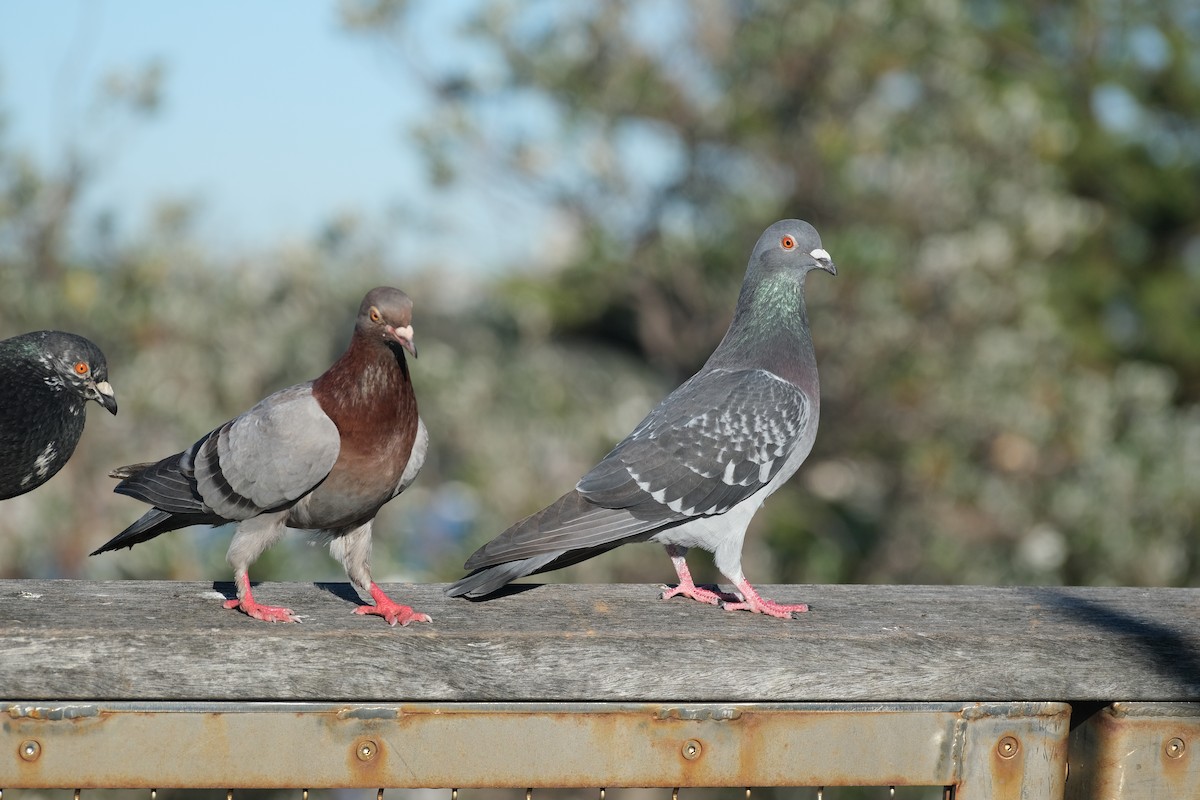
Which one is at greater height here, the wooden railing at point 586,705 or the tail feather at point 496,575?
the tail feather at point 496,575

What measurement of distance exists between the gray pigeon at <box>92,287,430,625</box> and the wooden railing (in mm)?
746

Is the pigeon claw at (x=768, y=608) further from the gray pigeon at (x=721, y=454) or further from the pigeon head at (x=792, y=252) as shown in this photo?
the pigeon head at (x=792, y=252)

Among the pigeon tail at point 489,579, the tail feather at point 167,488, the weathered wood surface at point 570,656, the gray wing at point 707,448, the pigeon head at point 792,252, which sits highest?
the pigeon head at point 792,252

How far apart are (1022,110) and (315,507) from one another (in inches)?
316

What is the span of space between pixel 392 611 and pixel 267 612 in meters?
0.27

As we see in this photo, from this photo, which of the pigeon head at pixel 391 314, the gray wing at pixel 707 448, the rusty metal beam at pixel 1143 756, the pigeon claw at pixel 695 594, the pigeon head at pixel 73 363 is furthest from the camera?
the pigeon head at pixel 73 363

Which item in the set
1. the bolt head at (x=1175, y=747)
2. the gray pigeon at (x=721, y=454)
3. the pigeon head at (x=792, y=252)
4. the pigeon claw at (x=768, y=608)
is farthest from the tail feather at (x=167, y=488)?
the bolt head at (x=1175, y=747)

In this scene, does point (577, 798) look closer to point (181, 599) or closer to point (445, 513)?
point (445, 513)

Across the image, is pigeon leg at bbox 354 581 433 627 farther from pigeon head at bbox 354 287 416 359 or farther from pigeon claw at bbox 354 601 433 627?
pigeon head at bbox 354 287 416 359

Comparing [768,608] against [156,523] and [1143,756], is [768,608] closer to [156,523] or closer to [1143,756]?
[1143,756]

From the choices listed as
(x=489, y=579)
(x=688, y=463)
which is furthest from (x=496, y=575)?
(x=688, y=463)

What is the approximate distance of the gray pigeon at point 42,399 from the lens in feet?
12.6

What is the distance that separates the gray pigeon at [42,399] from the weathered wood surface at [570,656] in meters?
1.19

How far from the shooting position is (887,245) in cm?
886
